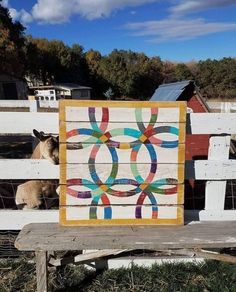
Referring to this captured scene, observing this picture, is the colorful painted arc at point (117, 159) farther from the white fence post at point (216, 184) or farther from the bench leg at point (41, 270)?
the bench leg at point (41, 270)

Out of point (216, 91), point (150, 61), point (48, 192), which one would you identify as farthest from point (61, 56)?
point (48, 192)

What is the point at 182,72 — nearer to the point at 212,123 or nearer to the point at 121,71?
the point at 121,71

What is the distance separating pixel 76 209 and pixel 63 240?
1.07ft

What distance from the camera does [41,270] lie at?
3.33 meters

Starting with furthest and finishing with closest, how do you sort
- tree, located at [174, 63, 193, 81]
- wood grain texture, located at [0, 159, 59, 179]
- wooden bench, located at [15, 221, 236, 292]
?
Answer: 1. tree, located at [174, 63, 193, 81]
2. wood grain texture, located at [0, 159, 59, 179]
3. wooden bench, located at [15, 221, 236, 292]

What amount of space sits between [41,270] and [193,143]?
9.69 feet

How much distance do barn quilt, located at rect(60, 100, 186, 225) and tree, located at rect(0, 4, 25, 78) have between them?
28.6 metres

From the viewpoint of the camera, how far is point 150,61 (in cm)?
5403

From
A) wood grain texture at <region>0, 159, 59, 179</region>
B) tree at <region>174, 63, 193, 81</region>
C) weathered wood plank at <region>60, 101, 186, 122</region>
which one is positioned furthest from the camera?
tree at <region>174, 63, 193, 81</region>

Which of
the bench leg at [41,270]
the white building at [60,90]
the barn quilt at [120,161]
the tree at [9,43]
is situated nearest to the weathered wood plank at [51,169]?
the barn quilt at [120,161]

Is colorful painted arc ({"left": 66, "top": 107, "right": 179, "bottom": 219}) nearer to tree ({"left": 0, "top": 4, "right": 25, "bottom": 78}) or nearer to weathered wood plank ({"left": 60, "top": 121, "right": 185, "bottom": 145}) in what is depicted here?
weathered wood plank ({"left": 60, "top": 121, "right": 185, "bottom": 145})

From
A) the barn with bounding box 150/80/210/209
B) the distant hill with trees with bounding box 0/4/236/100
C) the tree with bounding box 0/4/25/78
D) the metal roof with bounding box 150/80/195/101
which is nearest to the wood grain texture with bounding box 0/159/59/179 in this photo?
the barn with bounding box 150/80/210/209

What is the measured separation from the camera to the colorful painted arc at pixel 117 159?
3516 millimetres

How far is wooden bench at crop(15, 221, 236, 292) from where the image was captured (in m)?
3.30
